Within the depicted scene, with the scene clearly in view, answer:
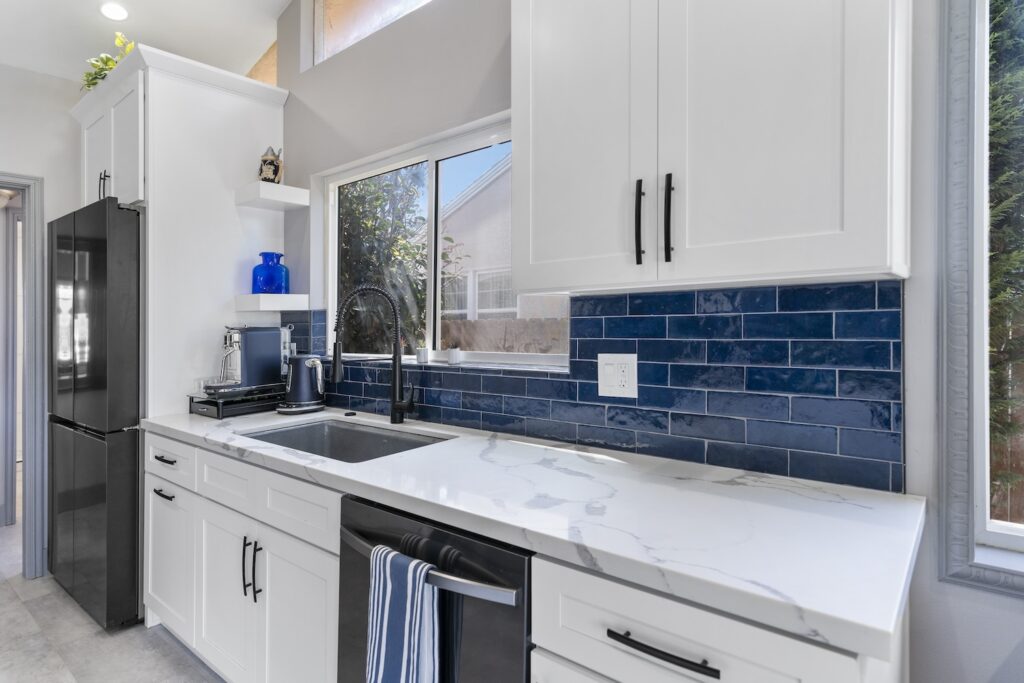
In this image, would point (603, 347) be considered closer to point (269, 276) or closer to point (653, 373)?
point (653, 373)

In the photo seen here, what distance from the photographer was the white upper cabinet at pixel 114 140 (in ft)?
7.86

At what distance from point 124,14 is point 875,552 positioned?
3.61 meters

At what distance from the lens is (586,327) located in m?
1.72

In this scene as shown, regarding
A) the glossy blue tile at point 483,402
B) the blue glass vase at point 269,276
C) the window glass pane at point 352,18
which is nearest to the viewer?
the glossy blue tile at point 483,402

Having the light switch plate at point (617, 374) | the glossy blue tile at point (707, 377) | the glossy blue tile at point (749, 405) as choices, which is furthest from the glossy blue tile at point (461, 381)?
the glossy blue tile at point (749, 405)

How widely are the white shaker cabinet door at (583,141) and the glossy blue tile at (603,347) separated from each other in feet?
1.11

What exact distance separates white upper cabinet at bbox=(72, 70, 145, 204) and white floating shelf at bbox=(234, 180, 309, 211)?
39 centimetres

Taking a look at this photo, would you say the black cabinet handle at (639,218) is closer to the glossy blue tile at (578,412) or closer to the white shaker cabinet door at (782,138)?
the white shaker cabinet door at (782,138)

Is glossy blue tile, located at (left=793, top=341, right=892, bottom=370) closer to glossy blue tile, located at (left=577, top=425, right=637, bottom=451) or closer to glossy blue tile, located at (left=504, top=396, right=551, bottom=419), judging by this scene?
glossy blue tile, located at (left=577, top=425, right=637, bottom=451)

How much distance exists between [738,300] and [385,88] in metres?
1.71

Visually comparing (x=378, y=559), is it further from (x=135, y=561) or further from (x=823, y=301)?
(x=135, y=561)

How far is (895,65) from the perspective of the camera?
0.98 meters

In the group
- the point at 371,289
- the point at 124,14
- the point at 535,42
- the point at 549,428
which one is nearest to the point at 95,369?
the point at 371,289

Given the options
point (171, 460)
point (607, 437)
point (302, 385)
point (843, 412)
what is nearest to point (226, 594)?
point (171, 460)
